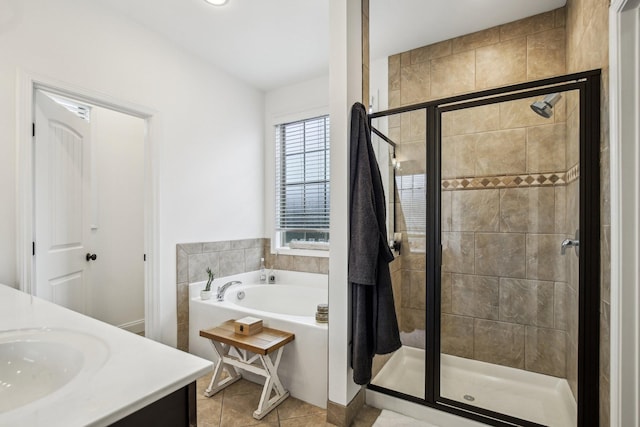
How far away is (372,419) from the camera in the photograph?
1.90 meters

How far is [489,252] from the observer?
2.22 m

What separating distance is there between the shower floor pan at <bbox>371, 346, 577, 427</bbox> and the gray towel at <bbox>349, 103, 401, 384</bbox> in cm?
36

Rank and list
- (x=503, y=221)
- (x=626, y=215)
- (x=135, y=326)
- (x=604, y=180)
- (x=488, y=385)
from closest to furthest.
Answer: (x=626, y=215)
(x=604, y=180)
(x=488, y=385)
(x=503, y=221)
(x=135, y=326)

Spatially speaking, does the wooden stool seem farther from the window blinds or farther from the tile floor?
the window blinds

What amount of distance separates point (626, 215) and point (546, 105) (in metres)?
0.88

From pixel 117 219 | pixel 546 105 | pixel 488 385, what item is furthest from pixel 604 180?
pixel 117 219

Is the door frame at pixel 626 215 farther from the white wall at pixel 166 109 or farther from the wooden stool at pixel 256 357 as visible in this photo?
the white wall at pixel 166 109

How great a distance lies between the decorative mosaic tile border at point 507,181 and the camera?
78.3 inches

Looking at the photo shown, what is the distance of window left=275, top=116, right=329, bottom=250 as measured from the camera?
→ 10.8ft

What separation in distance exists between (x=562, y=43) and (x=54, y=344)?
3173 millimetres

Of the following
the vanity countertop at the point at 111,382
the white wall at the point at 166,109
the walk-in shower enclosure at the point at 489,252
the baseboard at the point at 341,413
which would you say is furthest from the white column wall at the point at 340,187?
the white wall at the point at 166,109

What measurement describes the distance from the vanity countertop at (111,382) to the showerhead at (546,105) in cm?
202

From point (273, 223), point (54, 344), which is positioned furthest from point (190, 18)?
point (54, 344)

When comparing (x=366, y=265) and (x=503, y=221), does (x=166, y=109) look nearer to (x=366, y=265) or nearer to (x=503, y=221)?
(x=366, y=265)
